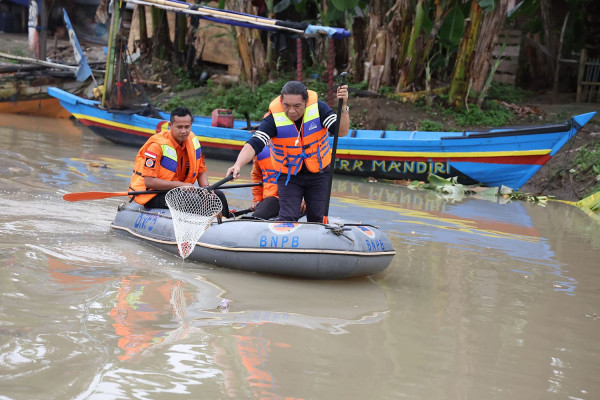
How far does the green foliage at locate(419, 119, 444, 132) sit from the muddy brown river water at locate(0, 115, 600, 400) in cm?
580

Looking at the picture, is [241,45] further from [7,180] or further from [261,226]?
[261,226]

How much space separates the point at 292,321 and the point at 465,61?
10.6 meters

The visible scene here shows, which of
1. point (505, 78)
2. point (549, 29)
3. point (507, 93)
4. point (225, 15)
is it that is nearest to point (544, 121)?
point (507, 93)

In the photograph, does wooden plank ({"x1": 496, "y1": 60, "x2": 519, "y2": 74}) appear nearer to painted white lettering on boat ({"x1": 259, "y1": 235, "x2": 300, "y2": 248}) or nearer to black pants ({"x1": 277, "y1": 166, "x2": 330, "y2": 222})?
black pants ({"x1": 277, "y1": 166, "x2": 330, "y2": 222})

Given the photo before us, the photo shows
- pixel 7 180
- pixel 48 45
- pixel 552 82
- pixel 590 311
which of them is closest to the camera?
pixel 590 311

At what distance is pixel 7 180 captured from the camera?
9.13m

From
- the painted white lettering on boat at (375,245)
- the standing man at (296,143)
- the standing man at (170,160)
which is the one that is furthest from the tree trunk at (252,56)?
the painted white lettering on boat at (375,245)

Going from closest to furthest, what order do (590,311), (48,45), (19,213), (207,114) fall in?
(590,311)
(19,213)
(207,114)
(48,45)

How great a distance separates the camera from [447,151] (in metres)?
11.3

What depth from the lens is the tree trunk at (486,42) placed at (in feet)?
44.2

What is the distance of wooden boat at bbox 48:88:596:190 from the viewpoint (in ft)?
35.1

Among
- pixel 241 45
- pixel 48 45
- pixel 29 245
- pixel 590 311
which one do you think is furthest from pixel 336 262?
pixel 48 45

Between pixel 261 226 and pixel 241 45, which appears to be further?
pixel 241 45

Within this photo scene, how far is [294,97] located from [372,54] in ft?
32.1
